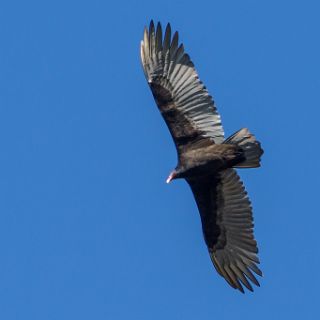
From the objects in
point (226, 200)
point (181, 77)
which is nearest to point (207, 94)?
point (181, 77)

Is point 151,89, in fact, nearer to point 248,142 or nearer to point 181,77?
point 181,77

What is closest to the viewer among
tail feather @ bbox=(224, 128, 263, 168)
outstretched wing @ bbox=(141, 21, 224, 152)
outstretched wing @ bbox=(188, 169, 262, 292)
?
tail feather @ bbox=(224, 128, 263, 168)

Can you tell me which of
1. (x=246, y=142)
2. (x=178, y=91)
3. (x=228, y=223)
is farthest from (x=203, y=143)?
(x=228, y=223)

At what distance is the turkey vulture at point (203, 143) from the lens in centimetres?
1883

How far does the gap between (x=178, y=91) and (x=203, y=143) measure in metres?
0.89

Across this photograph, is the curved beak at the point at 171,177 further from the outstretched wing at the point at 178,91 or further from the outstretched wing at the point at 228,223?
the outstretched wing at the point at 228,223

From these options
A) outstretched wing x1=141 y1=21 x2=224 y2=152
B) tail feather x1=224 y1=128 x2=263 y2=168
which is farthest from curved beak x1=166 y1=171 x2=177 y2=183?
tail feather x1=224 y1=128 x2=263 y2=168

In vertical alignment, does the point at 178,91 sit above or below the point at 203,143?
above

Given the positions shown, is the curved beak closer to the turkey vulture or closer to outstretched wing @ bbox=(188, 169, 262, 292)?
→ the turkey vulture

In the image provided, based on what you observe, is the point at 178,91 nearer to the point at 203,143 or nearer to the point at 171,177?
the point at 203,143

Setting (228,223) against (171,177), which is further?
(228,223)

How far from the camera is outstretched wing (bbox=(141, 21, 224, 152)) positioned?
61.9ft

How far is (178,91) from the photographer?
19031mm

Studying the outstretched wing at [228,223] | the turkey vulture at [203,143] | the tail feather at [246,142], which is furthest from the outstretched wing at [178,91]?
the outstretched wing at [228,223]
